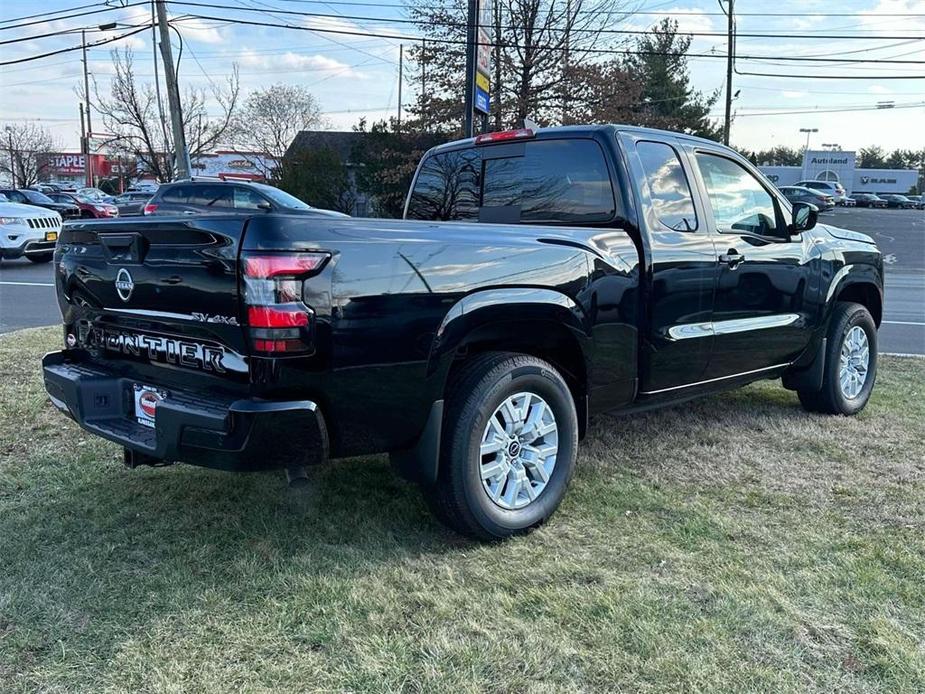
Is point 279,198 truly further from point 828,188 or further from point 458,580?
point 828,188

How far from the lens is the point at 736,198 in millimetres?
4691

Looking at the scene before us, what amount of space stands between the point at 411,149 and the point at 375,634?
21.7 metres

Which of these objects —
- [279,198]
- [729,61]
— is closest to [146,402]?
[279,198]

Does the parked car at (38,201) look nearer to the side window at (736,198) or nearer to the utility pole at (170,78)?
the utility pole at (170,78)

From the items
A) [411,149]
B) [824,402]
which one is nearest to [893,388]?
[824,402]

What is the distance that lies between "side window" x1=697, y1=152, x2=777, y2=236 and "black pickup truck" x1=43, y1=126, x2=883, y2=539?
0.05ft

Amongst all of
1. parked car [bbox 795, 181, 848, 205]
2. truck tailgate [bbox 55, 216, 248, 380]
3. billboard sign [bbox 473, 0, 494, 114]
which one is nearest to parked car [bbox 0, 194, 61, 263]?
billboard sign [bbox 473, 0, 494, 114]

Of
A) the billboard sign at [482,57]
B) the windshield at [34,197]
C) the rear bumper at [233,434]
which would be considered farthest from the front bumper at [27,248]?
the rear bumper at [233,434]

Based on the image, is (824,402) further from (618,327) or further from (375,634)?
(375,634)

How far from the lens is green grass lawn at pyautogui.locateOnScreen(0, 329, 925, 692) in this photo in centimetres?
247

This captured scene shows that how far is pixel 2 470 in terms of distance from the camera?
418cm

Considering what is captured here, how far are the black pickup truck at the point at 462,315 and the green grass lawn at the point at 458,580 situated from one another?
43 cm

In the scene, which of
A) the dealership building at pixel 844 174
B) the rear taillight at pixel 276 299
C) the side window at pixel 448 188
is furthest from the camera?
the dealership building at pixel 844 174

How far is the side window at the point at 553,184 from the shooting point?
159 inches
